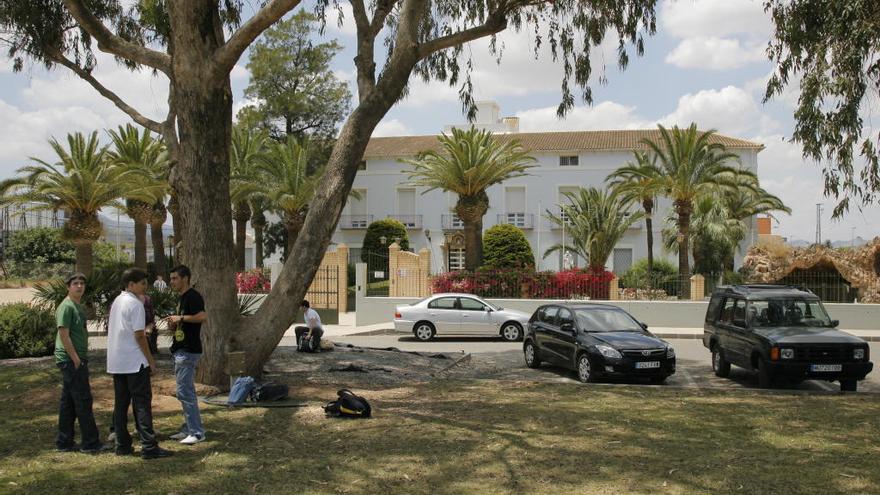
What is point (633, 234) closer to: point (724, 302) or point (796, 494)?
point (724, 302)

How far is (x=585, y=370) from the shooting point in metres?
12.7

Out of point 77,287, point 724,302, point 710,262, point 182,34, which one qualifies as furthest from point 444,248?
point 77,287

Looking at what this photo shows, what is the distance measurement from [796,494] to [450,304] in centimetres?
1542

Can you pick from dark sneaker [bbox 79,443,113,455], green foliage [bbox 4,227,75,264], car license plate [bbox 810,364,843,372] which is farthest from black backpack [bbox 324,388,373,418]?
green foliage [bbox 4,227,75,264]

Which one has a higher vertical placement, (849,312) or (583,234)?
(583,234)

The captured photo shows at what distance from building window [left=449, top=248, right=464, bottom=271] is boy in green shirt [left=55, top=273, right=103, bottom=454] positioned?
41.7 m

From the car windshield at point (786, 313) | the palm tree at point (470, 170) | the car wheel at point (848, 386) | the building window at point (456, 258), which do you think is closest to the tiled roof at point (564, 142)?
the building window at point (456, 258)

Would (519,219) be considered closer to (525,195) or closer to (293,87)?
(525,195)

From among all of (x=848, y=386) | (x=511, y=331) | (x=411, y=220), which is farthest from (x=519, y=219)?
(x=848, y=386)

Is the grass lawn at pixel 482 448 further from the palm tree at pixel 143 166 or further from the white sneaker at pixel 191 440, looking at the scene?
the palm tree at pixel 143 166

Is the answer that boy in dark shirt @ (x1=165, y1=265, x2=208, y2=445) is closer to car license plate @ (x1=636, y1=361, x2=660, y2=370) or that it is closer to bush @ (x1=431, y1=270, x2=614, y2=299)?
car license plate @ (x1=636, y1=361, x2=660, y2=370)

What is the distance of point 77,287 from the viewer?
22.7 feet

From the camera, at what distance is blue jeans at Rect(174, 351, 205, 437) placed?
7.18 m

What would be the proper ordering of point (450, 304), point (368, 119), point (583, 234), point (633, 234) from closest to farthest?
point (368, 119) → point (450, 304) → point (583, 234) → point (633, 234)
